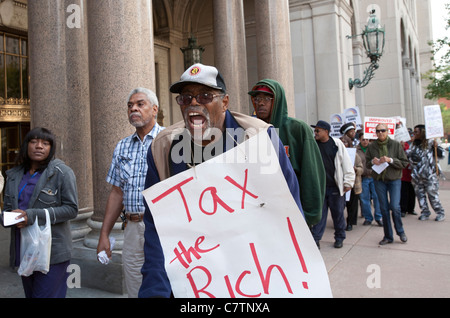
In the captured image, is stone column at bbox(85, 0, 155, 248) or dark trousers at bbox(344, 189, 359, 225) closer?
stone column at bbox(85, 0, 155, 248)

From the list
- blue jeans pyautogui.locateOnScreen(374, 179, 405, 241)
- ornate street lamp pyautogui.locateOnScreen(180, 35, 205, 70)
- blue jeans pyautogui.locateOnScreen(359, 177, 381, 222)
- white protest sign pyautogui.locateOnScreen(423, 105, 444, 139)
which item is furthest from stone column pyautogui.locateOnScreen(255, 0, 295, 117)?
blue jeans pyautogui.locateOnScreen(374, 179, 405, 241)

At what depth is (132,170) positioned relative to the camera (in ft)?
10.6

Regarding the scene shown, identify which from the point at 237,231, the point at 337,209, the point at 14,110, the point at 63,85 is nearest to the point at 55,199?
the point at 237,231

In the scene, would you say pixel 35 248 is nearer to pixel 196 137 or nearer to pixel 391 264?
pixel 196 137

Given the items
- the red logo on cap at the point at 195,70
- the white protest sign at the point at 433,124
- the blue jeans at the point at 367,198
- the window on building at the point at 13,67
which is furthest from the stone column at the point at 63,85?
the white protest sign at the point at 433,124

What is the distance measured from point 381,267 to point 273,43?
19.3 ft

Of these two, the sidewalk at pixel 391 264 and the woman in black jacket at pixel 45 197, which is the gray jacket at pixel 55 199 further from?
the sidewalk at pixel 391 264

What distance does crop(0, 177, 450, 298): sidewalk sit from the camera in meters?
4.32

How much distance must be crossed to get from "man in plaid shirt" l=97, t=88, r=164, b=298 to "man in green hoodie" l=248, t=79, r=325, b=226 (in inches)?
39.7

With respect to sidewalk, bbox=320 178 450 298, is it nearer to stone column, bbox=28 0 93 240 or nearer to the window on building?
stone column, bbox=28 0 93 240

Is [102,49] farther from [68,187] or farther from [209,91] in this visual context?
[209,91]

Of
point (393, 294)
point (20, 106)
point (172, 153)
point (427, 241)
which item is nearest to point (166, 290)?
point (172, 153)

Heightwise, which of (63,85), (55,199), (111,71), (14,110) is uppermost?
(14,110)

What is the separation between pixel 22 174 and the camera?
10.7 ft
